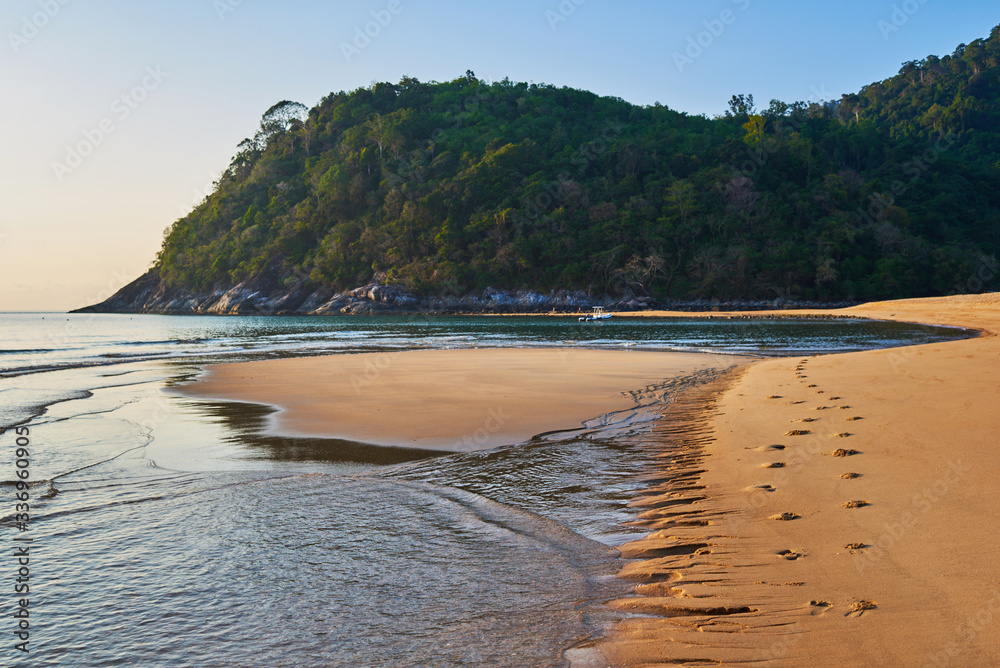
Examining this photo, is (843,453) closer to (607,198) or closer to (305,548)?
(305,548)

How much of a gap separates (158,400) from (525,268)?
296 ft

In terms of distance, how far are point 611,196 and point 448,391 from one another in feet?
330

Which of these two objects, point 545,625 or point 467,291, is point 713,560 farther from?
point 467,291

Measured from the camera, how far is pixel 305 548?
5.18 m

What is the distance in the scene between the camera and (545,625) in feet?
12.4

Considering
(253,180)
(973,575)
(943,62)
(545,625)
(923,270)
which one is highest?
(943,62)

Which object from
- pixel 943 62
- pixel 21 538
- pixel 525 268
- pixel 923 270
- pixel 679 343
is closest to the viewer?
pixel 21 538

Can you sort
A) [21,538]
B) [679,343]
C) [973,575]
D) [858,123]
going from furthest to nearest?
[858,123]
[679,343]
[21,538]
[973,575]

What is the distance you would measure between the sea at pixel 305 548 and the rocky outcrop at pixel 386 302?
8212 centimetres

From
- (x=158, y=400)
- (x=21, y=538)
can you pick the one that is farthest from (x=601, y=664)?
(x=158, y=400)

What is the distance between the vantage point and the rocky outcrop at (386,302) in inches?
3580

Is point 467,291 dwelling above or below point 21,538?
above

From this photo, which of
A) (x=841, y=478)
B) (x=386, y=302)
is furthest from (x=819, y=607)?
(x=386, y=302)

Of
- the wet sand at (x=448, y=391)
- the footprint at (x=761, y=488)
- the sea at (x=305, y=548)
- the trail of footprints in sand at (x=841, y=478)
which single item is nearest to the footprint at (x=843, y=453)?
the trail of footprints in sand at (x=841, y=478)
